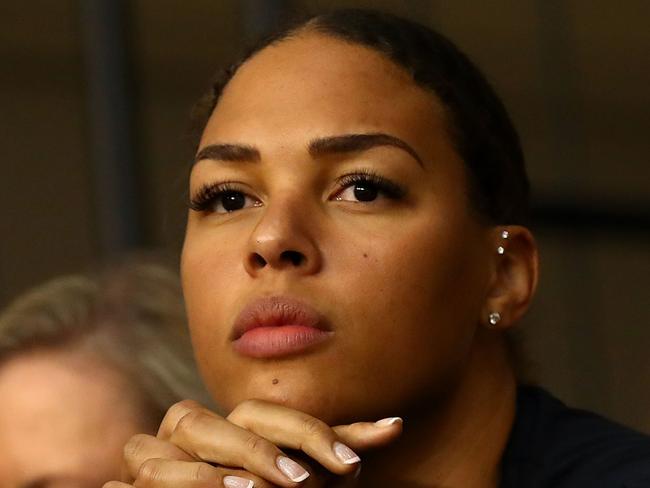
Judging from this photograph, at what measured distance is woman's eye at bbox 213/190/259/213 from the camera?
194 cm

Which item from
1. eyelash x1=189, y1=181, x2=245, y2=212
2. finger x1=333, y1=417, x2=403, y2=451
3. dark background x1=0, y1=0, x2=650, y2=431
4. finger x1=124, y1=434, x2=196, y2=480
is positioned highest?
dark background x1=0, y1=0, x2=650, y2=431

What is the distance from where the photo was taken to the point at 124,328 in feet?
8.86

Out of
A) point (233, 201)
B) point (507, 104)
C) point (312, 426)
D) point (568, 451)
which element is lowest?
point (568, 451)

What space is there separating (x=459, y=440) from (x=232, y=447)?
1.09 ft

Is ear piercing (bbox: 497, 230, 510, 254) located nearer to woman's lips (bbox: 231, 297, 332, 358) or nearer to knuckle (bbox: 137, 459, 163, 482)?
woman's lips (bbox: 231, 297, 332, 358)

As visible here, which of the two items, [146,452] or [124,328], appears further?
[124,328]

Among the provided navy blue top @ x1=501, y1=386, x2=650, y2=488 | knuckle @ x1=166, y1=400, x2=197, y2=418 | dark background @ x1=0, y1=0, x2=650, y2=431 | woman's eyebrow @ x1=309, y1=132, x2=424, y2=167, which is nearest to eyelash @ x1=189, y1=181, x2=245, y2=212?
woman's eyebrow @ x1=309, y1=132, x2=424, y2=167

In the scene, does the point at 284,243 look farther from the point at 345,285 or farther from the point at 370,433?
the point at 370,433

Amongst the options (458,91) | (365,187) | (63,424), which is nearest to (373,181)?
(365,187)

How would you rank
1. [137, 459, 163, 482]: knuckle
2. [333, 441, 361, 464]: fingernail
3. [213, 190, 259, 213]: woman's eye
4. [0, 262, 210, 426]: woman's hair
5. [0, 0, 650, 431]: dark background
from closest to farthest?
[333, 441, 361, 464]: fingernail < [137, 459, 163, 482]: knuckle < [213, 190, 259, 213]: woman's eye < [0, 262, 210, 426]: woman's hair < [0, 0, 650, 431]: dark background

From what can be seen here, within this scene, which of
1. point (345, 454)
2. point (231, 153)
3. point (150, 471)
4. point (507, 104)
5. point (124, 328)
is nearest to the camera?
point (345, 454)

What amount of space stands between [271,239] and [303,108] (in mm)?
208

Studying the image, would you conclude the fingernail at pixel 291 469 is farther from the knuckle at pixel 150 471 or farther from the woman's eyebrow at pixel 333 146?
the woman's eyebrow at pixel 333 146

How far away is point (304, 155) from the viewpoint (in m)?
1.88
